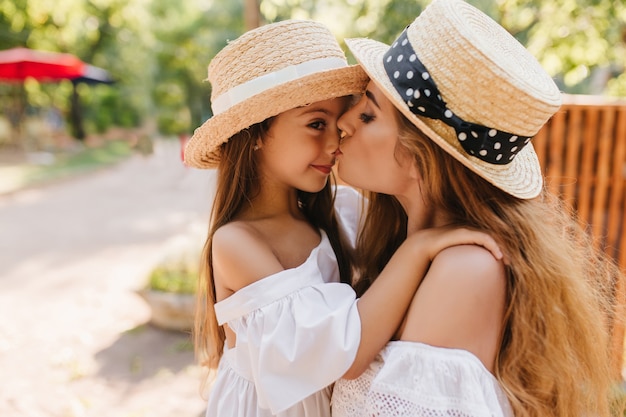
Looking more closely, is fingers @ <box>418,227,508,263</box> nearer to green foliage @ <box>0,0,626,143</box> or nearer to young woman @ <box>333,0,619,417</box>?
young woman @ <box>333,0,619,417</box>

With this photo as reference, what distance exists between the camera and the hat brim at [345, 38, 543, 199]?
142 centimetres

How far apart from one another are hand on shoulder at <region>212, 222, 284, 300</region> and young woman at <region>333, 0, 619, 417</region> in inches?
16.2

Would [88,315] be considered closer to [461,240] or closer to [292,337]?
[292,337]

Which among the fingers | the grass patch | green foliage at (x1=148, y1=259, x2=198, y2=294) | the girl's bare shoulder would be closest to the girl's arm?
the fingers

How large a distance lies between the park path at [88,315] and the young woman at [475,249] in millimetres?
1519

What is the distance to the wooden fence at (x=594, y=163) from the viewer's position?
11.1 ft

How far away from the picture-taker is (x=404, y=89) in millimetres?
1443

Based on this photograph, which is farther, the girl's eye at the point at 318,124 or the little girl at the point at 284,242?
the girl's eye at the point at 318,124

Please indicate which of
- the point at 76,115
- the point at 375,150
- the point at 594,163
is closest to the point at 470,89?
the point at 375,150

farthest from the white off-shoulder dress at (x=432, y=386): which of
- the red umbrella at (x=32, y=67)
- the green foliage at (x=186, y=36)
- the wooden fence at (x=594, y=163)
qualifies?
the red umbrella at (x=32, y=67)

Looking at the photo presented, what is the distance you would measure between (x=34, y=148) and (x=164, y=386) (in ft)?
55.7

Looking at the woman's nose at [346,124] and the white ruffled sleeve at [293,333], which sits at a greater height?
the woman's nose at [346,124]

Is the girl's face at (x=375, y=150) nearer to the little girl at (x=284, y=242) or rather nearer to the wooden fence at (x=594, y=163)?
the little girl at (x=284, y=242)

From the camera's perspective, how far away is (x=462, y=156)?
4.61ft
